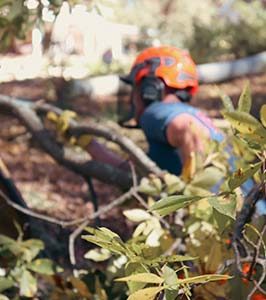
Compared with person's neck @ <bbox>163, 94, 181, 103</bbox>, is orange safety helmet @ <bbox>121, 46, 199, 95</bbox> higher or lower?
higher

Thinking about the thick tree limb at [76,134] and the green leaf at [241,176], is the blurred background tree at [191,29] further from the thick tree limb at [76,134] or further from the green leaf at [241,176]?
the green leaf at [241,176]

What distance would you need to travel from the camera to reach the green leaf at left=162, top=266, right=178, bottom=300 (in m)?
1.26

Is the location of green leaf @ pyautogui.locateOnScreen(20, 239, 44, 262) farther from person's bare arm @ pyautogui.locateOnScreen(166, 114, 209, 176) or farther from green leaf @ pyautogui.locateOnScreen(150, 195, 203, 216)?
green leaf @ pyautogui.locateOnScreen(150, 195, 203, 216)

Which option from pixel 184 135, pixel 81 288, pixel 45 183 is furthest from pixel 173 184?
pixel 45 183

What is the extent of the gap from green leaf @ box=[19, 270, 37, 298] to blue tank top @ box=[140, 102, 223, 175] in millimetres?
1155

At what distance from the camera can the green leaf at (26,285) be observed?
7.91ft

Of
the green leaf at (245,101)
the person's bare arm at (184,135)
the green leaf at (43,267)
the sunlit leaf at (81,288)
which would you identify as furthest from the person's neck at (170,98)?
the green leaf at (245,101)

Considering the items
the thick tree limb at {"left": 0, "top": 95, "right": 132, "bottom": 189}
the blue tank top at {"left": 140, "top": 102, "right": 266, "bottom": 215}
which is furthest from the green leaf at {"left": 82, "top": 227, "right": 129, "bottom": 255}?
the blue tank top at {"left": 140, "top": 102, "right": 266, "bottom": 215}

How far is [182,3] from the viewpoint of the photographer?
17797 mm

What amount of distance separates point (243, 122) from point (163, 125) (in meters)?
2.09

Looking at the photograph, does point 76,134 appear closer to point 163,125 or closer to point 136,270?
point 163,125

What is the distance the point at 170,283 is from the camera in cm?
127

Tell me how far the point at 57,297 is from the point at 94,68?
11656 millimetres

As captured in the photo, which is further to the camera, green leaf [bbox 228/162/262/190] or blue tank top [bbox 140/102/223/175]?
blue tank top [bbox 140/102/223/175]
